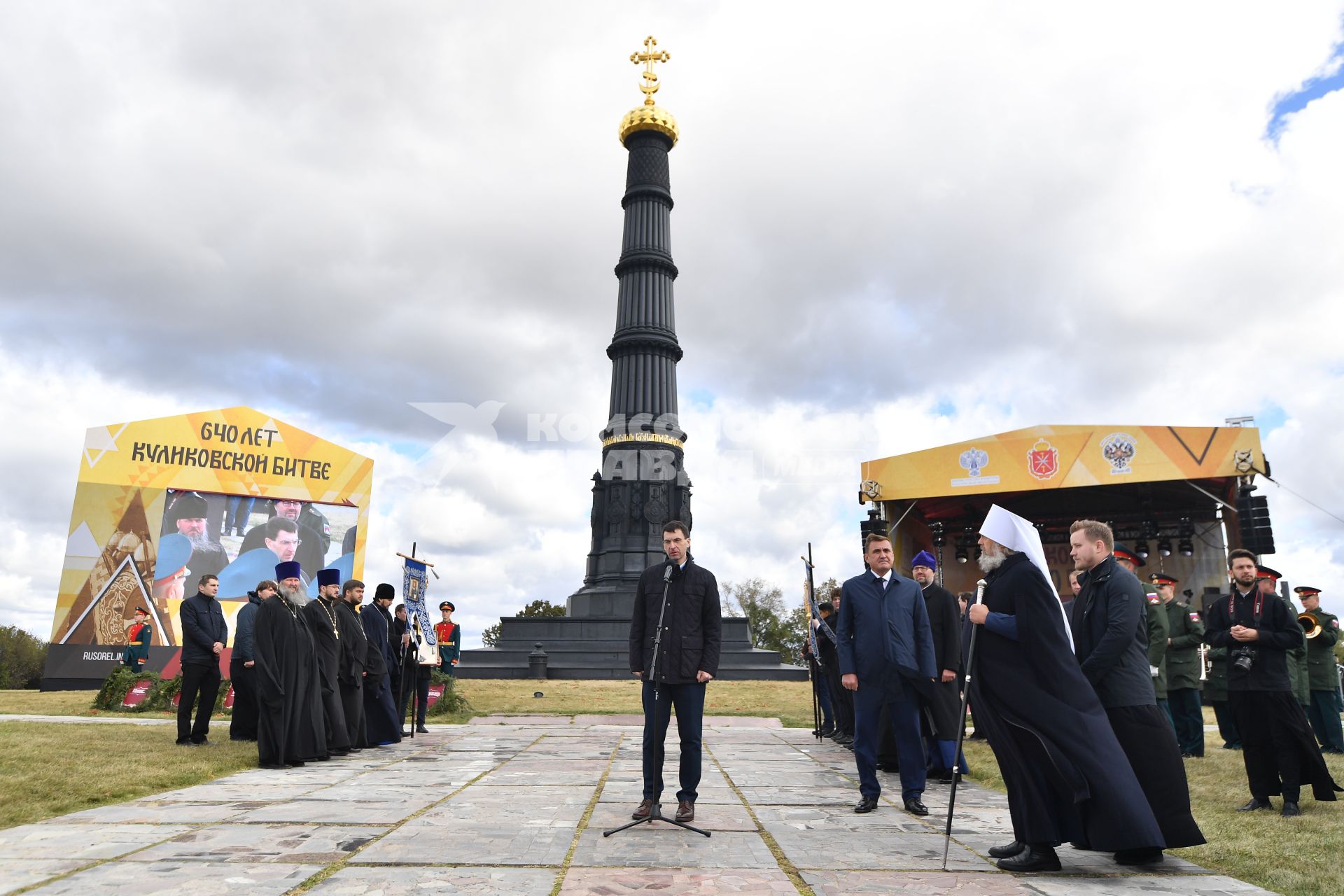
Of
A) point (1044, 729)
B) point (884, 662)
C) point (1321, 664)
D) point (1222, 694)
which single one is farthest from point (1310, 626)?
point (1044, 729)

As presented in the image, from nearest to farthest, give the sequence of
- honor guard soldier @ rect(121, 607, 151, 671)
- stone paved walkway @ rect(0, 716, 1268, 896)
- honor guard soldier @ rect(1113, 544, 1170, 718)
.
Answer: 1. stone paved walkway @ rect(0, 716, 1268, 896)
2. honor guard soldier @ rect(1113, 544, 1170, 718)
3. honor guard soldier @ rect(121, 607, 151, 671)

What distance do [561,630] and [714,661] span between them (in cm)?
1909

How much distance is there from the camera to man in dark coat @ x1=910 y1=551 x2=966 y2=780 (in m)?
6.69

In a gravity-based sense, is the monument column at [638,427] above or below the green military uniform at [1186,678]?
above

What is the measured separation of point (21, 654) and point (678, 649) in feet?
190

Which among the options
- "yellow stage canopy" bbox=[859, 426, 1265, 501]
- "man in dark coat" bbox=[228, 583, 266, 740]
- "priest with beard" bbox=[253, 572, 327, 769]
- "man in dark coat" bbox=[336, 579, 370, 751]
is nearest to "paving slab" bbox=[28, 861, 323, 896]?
"priest with beard" bbox=[253, 572, 327, 769]

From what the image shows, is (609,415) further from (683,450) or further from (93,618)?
(93,618)

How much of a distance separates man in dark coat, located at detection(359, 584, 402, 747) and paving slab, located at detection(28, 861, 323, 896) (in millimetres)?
Result: 5995

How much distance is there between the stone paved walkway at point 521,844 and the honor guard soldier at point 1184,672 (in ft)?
14.4

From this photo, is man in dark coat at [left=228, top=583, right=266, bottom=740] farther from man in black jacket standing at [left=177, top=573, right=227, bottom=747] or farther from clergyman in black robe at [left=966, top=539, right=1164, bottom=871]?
clergyman in black robe at [left=966, top=539, right=1164, bottom=871]

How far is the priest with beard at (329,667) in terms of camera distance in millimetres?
8727

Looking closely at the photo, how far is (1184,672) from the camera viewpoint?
941 centimetres

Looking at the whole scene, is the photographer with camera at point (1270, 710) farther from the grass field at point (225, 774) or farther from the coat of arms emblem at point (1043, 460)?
the coat of arms emblem at point (1043, 460)

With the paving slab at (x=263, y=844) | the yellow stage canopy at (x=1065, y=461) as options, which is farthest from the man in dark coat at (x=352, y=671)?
the yellow stage canopy at (x=1065, y=461)
